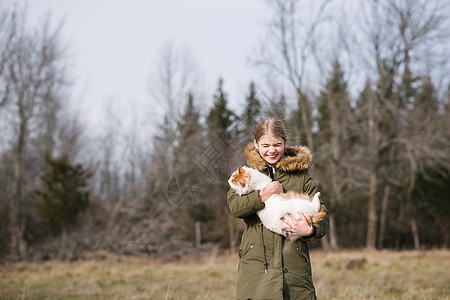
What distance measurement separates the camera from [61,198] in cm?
1494

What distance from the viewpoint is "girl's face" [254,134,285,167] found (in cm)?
254

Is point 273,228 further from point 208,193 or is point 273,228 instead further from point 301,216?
point 208,193

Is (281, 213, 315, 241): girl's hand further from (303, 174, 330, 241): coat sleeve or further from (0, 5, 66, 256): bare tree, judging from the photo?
(0, 5, 66, 256): bare tree

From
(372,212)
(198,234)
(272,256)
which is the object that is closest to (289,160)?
(272,256)

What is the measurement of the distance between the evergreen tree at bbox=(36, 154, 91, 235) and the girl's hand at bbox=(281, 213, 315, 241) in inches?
560

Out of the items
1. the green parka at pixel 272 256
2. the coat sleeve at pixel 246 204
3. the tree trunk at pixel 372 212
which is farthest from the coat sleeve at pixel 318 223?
the tree trunk at pixel 372 212

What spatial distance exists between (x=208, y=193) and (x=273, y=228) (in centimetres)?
1527

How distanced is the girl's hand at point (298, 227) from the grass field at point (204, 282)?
103 inches

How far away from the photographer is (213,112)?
15.5 m

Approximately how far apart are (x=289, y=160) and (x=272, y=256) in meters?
0.63

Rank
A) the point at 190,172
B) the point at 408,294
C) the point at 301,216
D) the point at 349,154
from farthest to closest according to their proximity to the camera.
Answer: the point at 349,154 → the point at 190,172 → the point at 408,294 → the point at 301,216

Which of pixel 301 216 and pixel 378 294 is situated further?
pixel 378 294

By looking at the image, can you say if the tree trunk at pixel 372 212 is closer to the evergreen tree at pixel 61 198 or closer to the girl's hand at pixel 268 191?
the evergreen tree at pixel 61 198

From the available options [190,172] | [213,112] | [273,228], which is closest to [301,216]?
[273,228]
